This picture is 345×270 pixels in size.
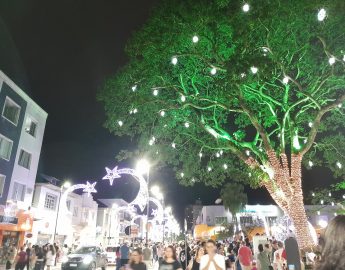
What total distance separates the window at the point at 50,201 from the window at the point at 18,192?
24.1 ft

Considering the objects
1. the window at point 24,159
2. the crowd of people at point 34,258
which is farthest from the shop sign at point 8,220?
the window at point 24,159

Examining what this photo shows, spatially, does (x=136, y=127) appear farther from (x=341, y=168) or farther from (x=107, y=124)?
(x=341, y=168)

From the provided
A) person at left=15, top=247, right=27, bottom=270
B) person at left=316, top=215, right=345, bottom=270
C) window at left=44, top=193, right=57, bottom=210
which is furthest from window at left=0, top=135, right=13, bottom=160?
person at left=316, top=215, right=345, bottom=270

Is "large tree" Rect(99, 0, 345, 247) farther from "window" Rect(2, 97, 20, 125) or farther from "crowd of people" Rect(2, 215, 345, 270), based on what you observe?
"window" Rect(2, 97, 20, 125)

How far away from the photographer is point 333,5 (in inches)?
487

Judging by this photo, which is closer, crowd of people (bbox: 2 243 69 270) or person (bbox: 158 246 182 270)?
person (bbox: 158 246 182 270)

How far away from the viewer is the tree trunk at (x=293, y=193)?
1492 cm

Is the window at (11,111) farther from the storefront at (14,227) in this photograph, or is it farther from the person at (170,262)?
the person at (170,262)

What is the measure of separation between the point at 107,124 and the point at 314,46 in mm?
11947

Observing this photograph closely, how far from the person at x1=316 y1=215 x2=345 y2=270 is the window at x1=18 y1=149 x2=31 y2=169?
95.4 feet

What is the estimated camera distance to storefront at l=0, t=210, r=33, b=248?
2481cm

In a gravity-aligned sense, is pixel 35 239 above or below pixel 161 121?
below

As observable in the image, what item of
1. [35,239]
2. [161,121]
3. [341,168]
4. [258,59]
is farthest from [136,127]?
[35,239]

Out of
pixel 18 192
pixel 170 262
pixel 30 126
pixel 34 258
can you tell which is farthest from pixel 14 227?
pixel 170 262
